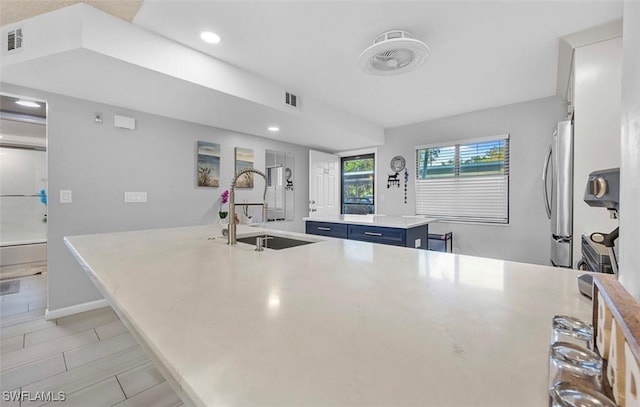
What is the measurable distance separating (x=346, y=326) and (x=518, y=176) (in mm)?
3972

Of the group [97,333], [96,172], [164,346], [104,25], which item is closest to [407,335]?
[164,346]

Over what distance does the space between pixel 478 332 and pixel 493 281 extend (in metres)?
0.40

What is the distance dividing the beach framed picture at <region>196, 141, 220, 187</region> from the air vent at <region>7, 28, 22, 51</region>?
1.74 meters

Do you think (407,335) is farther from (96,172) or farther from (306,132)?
(306,132)

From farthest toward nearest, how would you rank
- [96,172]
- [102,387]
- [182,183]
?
[182,183], [96,172], [102,387]

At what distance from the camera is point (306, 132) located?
397 centimetres

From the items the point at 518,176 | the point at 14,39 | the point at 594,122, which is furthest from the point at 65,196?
the point at 518,176

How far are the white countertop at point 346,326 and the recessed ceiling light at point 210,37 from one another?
1782 millimetres

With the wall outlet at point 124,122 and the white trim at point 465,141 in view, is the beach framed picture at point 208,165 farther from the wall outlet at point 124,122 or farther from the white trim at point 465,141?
the white trim at point 465,141

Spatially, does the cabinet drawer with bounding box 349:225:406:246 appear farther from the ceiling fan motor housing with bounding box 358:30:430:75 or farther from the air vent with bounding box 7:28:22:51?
the air vent with bounding box 7:28:22:51

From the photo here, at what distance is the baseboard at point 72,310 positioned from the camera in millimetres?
2484

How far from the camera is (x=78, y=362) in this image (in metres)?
1.81

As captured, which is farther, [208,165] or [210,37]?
[208,165]

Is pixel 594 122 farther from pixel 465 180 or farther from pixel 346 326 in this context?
pixel 346 326
